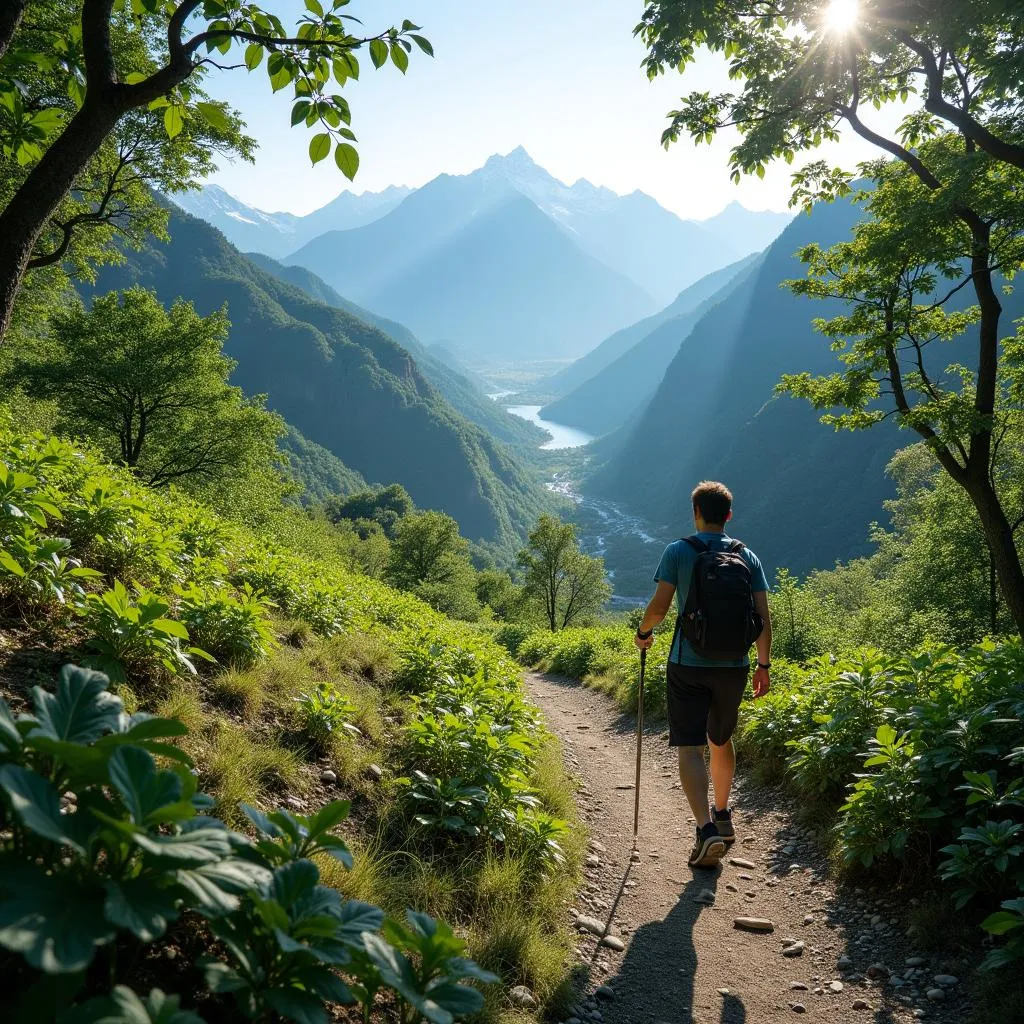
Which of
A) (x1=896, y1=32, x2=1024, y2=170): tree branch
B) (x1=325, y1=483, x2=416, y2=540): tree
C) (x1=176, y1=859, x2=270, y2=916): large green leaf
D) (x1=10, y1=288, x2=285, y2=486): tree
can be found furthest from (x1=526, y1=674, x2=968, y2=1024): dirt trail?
(x1=325, y1=483, x2=416, y2=540): tree

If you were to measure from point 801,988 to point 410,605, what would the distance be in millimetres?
9223

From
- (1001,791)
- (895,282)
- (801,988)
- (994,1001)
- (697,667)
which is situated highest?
(895,282)

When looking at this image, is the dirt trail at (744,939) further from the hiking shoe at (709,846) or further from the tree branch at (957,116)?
the tree branch at (957,116)

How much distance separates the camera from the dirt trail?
3.46 meters

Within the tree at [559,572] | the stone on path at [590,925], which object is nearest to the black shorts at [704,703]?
the stone on path at [590,925]

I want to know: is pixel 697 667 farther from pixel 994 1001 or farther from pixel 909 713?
pixel 994 1001

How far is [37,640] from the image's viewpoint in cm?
372

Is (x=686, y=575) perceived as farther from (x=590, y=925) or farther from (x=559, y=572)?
(x=559, y=572)

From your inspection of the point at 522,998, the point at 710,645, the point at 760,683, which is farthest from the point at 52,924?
the point at 760,683

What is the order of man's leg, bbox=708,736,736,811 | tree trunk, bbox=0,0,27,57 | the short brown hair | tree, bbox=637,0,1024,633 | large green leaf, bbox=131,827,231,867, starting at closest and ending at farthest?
large green leaf, bbox=131,827,231,867
tree trunk, bbox=0,0,27,57
man's leg, bbox=708,736,736,811
the short brown hair
tree, bbox=637,0,1024,633

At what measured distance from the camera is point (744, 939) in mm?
4203

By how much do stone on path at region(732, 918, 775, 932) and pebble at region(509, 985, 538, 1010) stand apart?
6.35ft

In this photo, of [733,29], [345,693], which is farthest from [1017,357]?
[345,693]

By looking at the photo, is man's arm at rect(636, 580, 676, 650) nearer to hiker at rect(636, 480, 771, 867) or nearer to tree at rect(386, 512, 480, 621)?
hiker at rect(636, 480, 771, 867)
